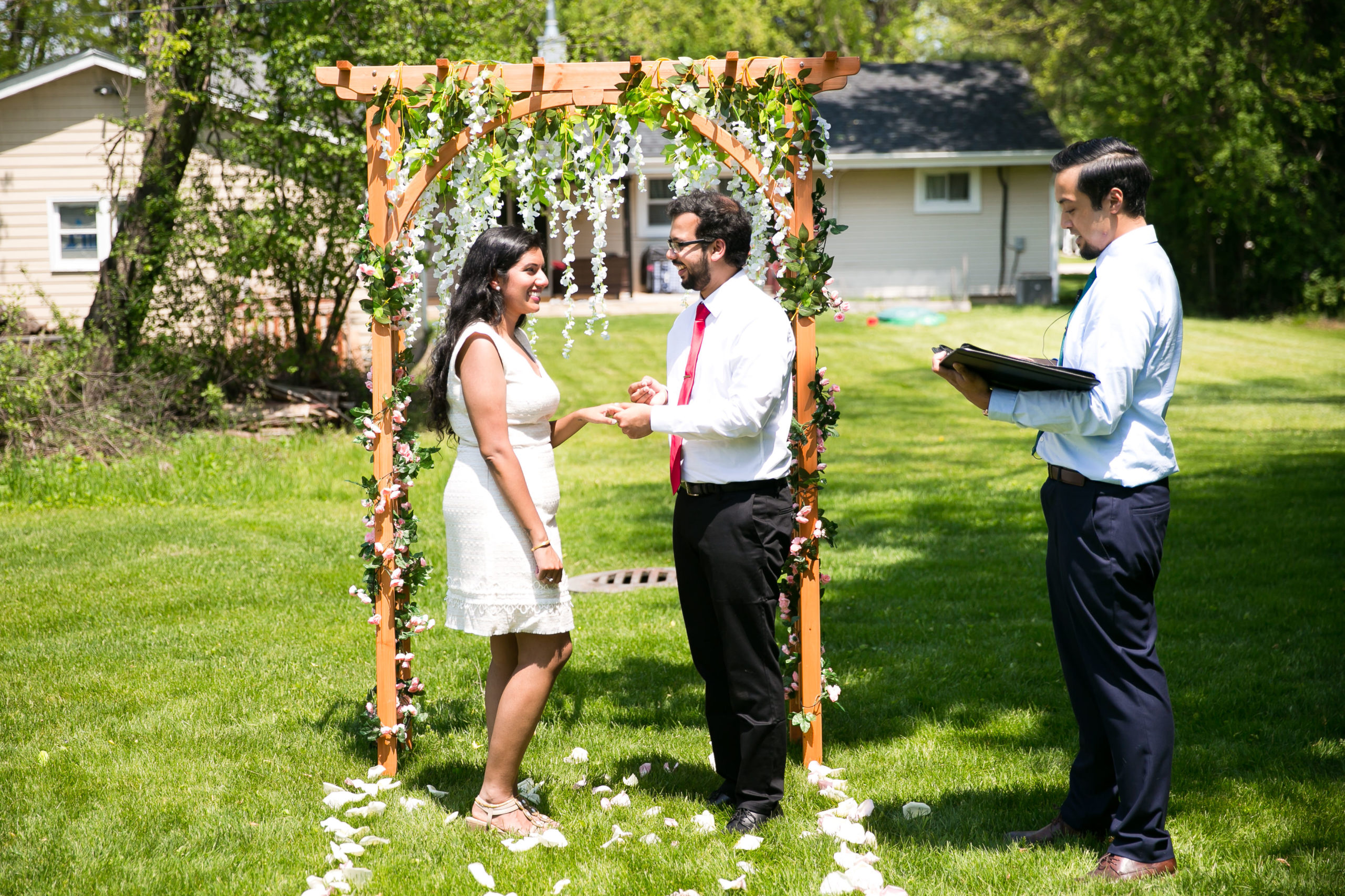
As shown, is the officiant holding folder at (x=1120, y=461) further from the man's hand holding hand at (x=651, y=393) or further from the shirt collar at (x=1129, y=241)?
the man's hand holding hand at (x=651, y=393)

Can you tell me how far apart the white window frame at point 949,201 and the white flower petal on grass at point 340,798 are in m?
21.7

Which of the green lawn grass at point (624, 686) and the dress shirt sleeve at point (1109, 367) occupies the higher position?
the dress shirt sleeve at point (1109, 367)

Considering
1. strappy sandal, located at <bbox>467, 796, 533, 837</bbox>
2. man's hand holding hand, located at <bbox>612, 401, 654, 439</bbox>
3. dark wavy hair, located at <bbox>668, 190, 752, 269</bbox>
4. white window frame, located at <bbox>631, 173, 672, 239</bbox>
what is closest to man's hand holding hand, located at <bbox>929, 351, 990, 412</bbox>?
dark wavy hair, located at <bbox>668, 190, 752, 269</bbox>

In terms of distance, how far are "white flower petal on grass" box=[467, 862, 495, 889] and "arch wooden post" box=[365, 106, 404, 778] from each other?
1066mm

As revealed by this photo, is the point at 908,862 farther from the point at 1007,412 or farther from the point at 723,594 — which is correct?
the point at 1007,412

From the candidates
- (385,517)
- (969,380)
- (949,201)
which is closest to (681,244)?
(969,380)

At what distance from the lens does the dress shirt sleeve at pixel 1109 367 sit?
3.27m

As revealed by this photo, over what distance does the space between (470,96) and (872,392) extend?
1074 centimetres

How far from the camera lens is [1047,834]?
12.5ft

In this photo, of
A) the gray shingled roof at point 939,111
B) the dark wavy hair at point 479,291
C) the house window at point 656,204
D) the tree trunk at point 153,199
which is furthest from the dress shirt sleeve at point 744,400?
the house window at point 656,204

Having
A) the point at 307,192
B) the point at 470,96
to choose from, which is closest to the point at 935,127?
the point at 307,192

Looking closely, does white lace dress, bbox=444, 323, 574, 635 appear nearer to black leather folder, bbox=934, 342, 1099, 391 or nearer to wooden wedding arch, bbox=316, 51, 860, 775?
wooden wedding arch, bbox=316, 51, 860, 775

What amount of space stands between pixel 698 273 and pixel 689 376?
35 cm

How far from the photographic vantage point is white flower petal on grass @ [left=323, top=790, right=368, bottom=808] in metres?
4.17
